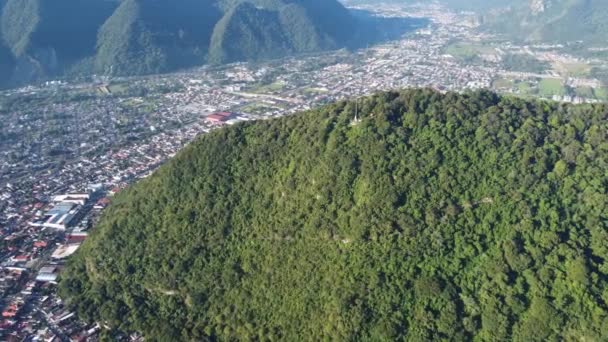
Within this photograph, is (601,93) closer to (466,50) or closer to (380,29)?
(466,50)

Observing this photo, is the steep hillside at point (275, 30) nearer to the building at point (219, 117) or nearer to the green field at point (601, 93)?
the building at point (219, 117)

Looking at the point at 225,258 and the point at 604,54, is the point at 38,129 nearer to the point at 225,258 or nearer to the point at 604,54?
the point at 225,258

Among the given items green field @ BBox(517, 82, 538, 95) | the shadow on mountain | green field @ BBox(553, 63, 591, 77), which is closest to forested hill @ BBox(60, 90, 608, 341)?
green field @ BBox(517, 82, 538, 95)

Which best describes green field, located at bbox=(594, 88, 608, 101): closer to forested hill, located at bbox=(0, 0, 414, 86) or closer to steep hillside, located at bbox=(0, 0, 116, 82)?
forested hill, located at bbox=(0, 0, 414, 86)

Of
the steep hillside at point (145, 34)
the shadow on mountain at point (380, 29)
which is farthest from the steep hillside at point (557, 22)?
the steep hillside at point (145, 34)

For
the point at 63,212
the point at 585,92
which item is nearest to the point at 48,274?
the point at 63,212
